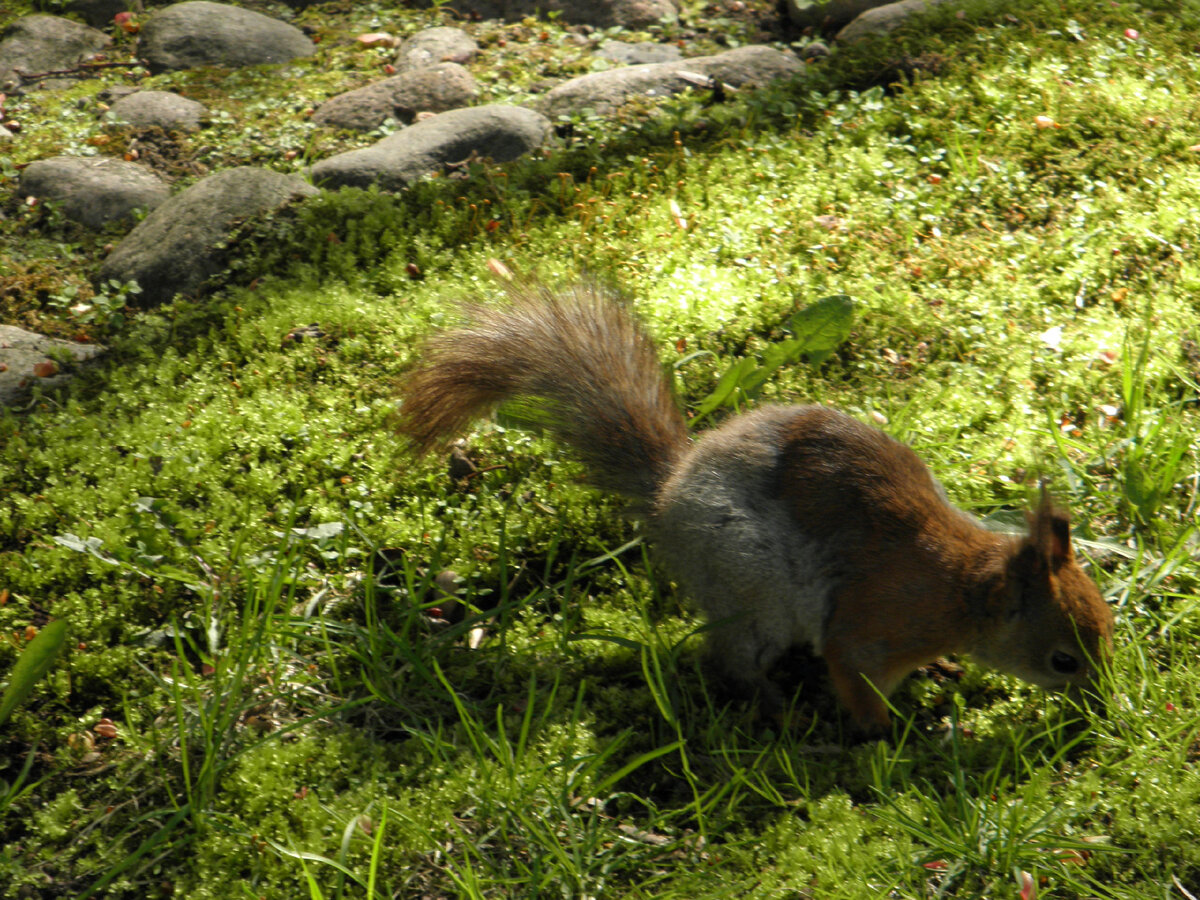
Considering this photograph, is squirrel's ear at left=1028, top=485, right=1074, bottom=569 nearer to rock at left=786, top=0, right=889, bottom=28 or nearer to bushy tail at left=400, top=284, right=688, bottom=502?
bushy tail at left=400, top=284, right=688, bottom=502

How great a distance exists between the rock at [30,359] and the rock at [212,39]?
7.90 feet

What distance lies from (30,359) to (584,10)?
3.96 m

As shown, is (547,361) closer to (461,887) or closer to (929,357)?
(461,887)

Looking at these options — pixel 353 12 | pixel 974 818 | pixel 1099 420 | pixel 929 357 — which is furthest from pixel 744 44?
pixel 974 818

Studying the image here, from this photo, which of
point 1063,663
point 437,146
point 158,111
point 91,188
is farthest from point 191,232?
point 1063,663

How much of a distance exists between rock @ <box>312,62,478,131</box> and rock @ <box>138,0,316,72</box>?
28.6 inches

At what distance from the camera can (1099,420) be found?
11.1 feet

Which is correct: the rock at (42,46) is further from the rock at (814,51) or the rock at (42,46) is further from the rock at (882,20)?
the rock at (882,20)

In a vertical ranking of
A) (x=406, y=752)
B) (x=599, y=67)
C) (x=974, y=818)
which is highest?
(x=599, y=67)

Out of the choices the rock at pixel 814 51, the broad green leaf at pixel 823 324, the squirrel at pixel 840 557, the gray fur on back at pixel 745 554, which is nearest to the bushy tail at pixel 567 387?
the squirrel at pixel 840 557

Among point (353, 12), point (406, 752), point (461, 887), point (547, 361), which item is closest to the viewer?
point (461, 887)

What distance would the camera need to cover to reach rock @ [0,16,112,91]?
5.32 meters

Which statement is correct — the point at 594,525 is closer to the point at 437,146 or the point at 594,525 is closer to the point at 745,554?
the point at 745,554

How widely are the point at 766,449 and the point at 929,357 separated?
1.43 meters
